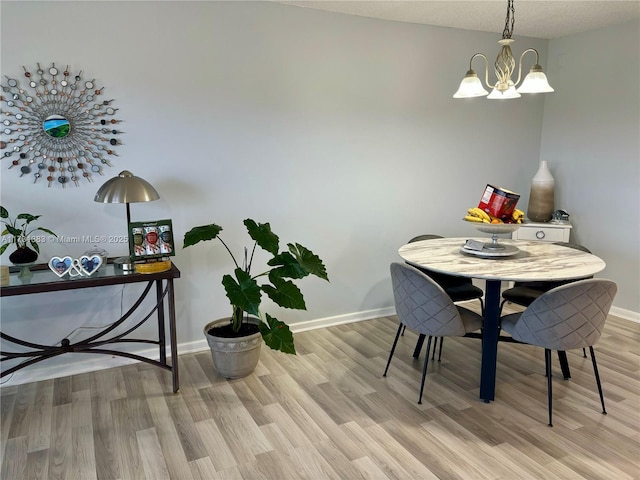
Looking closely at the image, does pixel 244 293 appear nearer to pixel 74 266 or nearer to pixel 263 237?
pixel 263 237

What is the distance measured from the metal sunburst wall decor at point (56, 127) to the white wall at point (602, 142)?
12.3 feet

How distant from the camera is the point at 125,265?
8.69 ft

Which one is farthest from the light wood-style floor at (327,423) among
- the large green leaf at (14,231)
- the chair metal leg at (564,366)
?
the large green leaf at (14,231)

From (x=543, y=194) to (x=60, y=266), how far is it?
3.73 meters

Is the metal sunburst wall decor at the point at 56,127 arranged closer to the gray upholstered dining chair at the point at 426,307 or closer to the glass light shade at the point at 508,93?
the gray upholstered dining chair at the point at 426,307

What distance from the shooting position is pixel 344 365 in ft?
10.2

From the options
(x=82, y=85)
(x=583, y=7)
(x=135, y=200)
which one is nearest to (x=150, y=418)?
(x=135, y=200)

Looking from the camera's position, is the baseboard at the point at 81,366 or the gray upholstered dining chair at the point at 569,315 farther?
the baseboard at the point at 81,366

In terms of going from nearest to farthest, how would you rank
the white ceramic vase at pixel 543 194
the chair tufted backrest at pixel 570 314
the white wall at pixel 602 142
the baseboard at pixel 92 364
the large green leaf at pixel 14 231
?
the chair tufted backrest at pixel 570 314, the large green leaf at pixel 14 231, the baseboard at pixel 92 364, the white wall at pixel 602 142, the white ceramic vase at pixel 543 194

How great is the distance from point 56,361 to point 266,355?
1292 mm

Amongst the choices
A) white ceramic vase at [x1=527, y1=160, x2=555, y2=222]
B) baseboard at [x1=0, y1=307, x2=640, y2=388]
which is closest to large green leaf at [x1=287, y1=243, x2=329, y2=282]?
baseboard at [x1=0, y1=307, x2=640, y2=388]

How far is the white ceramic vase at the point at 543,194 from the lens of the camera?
4148 mm

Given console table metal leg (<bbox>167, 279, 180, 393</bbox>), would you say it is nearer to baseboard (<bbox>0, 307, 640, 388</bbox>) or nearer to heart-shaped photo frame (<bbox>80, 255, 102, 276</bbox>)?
heart-shaped photo frame (<bbox>80, 255, 102, 276</bbox>)

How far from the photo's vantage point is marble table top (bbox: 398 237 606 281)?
241 cm
